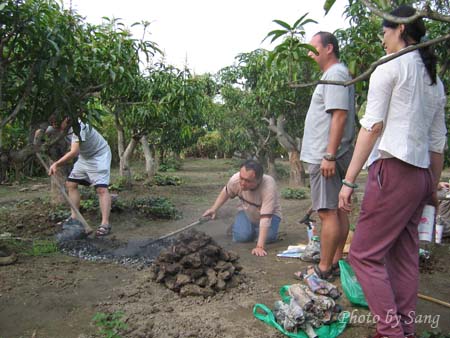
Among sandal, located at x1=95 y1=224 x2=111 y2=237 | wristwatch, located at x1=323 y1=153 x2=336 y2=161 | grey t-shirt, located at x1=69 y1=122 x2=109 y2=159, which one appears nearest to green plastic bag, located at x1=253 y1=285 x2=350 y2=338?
wristwatch, located at x1=323 y1=153 x2=336 y2=161

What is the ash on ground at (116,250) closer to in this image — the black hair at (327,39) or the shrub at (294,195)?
the black hair at (327,39)

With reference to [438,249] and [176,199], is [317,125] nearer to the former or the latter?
[438,249]

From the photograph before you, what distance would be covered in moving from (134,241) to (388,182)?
299cm

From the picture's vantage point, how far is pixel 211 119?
1206 cm

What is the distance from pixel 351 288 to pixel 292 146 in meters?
7.24

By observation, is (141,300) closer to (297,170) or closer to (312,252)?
(312,252)

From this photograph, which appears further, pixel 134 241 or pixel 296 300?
pixel 134 241

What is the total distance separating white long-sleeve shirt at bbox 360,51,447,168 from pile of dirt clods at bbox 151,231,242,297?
1.53 meters

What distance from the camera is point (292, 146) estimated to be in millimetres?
9680

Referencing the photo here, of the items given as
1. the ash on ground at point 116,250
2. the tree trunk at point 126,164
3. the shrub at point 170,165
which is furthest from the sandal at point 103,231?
the shrub at point 170,165

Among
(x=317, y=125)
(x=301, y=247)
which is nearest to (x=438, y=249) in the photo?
(x=301, y=247)

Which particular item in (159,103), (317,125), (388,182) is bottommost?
(388,182)

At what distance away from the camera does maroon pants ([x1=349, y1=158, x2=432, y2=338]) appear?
1.94m

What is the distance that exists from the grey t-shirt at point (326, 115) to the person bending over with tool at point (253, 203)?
3.10 ft
